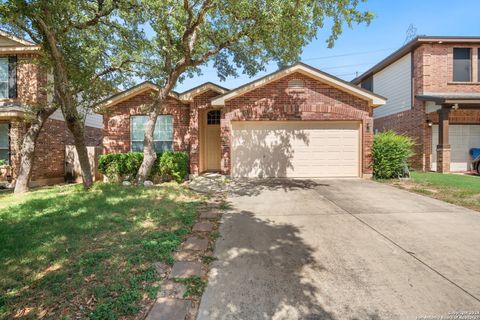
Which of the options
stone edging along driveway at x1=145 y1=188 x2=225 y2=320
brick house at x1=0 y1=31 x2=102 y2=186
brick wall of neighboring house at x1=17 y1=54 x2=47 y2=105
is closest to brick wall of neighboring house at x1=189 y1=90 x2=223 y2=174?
brick house at x1=0 y1=31 x2=102 y2=186

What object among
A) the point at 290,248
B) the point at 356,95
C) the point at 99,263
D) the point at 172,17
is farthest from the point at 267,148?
the point at 99,263

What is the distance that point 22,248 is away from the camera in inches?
146

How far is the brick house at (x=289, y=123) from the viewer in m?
10.3

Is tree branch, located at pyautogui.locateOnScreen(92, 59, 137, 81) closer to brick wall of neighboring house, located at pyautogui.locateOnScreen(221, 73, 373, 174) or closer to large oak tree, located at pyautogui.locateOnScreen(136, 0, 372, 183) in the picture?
large oak tree, located at pyautogui.locateOnScreen(136, 0, 372, 183)

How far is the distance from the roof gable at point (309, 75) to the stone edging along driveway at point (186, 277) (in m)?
6.57

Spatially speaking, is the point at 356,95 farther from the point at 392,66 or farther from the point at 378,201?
the point at 392,66

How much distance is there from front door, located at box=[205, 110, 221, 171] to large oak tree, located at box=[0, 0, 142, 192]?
4149 millimetres

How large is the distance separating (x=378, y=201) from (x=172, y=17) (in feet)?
28.3

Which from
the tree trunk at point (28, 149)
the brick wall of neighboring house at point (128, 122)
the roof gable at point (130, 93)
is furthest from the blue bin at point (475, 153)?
the tree trunk at point (28, 149)

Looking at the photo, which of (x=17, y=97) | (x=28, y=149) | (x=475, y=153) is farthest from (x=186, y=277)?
(x=475, y=153)

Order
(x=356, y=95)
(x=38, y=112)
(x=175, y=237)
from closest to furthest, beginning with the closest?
(x=175, y=237) < (x=38, y=112) < (x=356, y=95)

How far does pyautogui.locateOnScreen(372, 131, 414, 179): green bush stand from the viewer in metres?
9.92

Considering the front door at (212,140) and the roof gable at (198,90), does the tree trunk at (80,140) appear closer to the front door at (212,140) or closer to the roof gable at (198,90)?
the roof gable at (198,90)

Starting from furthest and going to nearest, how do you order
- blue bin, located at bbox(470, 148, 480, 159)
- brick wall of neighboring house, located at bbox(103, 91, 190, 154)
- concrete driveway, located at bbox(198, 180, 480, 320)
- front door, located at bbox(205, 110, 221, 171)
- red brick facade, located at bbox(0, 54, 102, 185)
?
blue bin, located at bbox(470, 148, 480, 159) → front door, located at bbox(205, 110, 221, 171) → brick wall of neighboring house, located at bbox(103, 91, 190, 154) → red brick facade, located at bbox(0, 54, 102, 185) → concrete driveway, located at bbox(198, 180, 480, 320)
